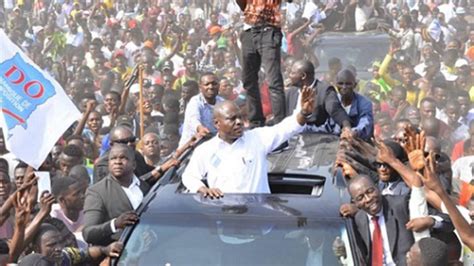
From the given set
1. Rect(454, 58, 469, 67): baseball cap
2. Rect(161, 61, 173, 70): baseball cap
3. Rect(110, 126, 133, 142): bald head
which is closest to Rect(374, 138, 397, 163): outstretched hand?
Rect(110, 126, 133, 142): bald head

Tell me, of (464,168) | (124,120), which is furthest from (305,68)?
(124,120)

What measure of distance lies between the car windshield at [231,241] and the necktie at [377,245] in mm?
360

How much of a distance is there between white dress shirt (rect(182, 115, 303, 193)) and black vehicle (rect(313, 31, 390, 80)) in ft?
30.0

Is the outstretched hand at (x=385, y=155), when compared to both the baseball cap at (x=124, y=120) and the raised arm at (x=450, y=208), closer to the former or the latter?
the raised arm at (x=450, y=208)

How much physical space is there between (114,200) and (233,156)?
0.86 m

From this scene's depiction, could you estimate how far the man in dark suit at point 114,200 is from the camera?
7918 mm

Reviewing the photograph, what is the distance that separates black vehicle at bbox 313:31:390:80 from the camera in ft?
58.4

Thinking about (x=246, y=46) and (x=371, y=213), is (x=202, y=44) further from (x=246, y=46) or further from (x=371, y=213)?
(x=371, y=213)

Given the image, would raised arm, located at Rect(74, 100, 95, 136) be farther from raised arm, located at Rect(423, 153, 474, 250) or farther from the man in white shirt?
raised arm, located at Rect(423, 153, 474, 250)

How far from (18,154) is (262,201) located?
2372 mm

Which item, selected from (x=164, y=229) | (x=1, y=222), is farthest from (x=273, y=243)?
(x=1, y=222)

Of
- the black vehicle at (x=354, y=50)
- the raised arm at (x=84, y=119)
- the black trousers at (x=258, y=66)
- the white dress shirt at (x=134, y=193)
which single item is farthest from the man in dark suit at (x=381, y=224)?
the black vehicle at (x=354, y=50)

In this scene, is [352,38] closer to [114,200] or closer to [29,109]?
[29,109]

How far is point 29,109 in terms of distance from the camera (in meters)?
9.55
